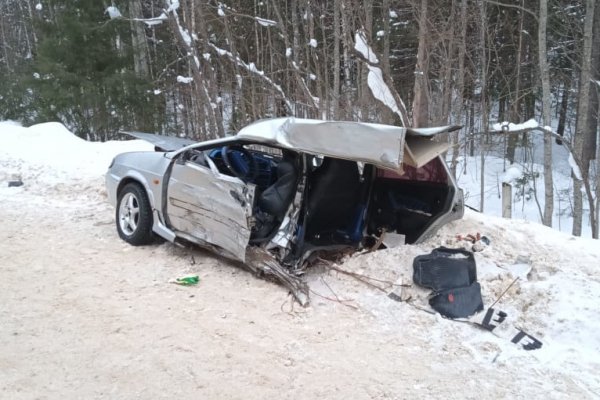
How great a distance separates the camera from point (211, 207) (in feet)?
16.5

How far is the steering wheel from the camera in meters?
5.49

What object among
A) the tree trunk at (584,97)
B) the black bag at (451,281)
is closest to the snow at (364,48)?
the tree trunk at (584,97)

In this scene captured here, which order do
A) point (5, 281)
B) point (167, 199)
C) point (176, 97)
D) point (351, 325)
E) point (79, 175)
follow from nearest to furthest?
point (351, 325) → point (5, 281) → point (167, 199) → point (79, 175) → point (176, 97)

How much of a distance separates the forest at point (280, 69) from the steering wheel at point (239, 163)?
6289 millimetres

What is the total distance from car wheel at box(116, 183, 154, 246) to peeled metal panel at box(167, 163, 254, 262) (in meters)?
0.44

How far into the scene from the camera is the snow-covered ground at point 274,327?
3.31m

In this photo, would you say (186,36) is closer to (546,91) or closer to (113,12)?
(113,12)

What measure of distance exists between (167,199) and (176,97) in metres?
17.3

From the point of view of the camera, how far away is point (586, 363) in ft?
12.1

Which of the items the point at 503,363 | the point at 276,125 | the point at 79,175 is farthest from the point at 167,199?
the point at 79,175

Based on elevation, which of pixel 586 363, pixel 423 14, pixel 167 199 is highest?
pixel 423 14

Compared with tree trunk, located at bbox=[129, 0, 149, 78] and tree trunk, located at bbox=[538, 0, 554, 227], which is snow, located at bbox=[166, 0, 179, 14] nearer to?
tree trunk, located at bbox=[129, 0, 149, 78]

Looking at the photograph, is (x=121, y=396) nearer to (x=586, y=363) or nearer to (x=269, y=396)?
(x=269, y=396)

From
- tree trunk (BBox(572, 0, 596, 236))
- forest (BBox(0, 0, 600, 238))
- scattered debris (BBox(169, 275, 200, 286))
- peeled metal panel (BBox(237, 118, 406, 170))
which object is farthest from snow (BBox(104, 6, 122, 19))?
scattered debris (BBox(169, 275, 200, 286))
